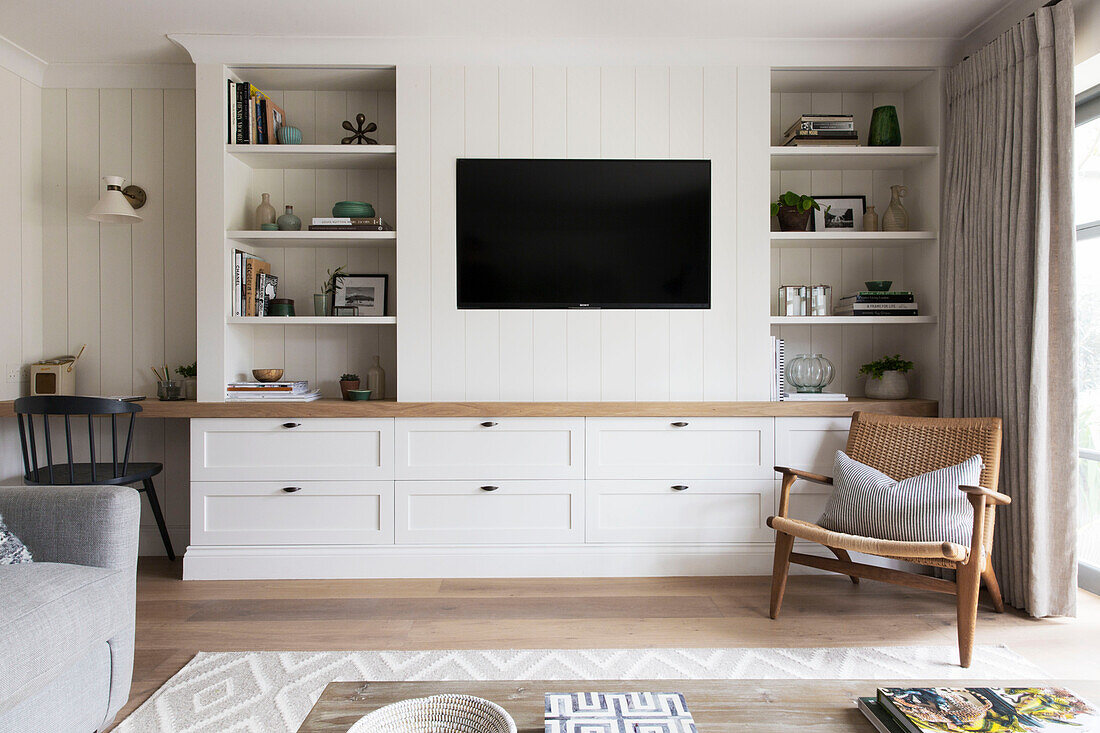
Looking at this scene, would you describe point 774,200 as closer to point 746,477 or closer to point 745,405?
point 745,405

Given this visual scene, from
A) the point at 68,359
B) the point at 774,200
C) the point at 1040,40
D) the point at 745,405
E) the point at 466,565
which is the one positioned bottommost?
the point at 466,565

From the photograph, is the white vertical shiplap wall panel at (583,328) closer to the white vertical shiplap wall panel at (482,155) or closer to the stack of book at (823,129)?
the white vertical shiplap wall panel at (482,155)

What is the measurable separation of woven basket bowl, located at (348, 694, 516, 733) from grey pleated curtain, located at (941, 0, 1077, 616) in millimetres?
2397

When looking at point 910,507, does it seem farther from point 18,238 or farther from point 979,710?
point 18,238

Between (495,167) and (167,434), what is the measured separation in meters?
2.21

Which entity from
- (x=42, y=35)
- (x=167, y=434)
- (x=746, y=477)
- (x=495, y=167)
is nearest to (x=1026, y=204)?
(x=746, y=477)

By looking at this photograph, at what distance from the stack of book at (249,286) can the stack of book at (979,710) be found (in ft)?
9.59

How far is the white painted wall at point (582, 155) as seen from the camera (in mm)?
3084

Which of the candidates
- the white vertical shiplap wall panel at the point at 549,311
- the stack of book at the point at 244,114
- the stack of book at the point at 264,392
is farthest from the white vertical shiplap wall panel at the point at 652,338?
the stack of book at the point at 244,114

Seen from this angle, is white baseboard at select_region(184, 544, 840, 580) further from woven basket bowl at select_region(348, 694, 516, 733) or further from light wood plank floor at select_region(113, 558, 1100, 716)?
woven basket bowl at select_region(348, 694, 516, 733)

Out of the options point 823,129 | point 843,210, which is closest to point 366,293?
point 823,129

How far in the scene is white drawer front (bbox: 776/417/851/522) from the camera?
3035 millimetres

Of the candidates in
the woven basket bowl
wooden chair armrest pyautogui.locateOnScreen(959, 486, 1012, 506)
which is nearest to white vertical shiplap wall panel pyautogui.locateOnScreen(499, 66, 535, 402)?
wooden chair armrest pyautogui.locateOnScreen(959, 486, 1012, 506)

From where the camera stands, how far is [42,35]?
303 centimetres
